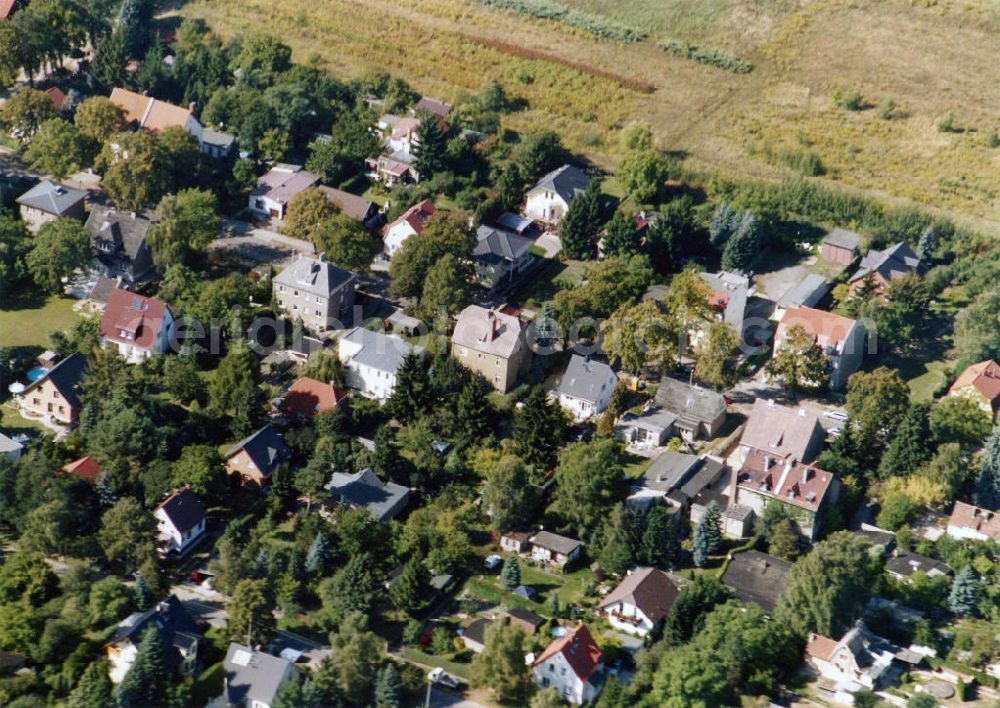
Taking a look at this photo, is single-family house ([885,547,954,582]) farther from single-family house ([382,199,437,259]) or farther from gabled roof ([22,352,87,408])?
gabled roof ([22,352,87,408])

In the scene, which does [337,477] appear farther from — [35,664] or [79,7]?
[79,7]

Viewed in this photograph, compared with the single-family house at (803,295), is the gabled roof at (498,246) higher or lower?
higher

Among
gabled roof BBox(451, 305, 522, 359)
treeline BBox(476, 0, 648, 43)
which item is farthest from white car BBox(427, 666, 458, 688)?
treeline BBox(476, 0, 648, 43)

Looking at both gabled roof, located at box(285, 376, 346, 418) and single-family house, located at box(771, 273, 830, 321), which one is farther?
single-family house, located at box(771, 273, 830, 321)

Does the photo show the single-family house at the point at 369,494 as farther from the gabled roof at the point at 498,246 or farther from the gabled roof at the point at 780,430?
the gabled roof at the point at 498,246

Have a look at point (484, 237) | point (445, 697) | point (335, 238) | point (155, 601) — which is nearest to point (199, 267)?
point (335, 238)

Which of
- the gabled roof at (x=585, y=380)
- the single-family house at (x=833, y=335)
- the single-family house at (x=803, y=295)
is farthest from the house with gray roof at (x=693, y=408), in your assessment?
the single-family house at (x=803, y=295)

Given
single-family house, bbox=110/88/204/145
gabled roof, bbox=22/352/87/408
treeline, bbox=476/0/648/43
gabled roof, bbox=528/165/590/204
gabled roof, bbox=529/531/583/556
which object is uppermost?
treeline, bbox=476/0/648/43

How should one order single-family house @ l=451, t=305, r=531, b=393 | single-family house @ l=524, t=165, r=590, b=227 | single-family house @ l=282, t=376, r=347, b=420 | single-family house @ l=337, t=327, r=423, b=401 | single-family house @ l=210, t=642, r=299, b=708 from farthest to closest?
single-family house @ l=524, t=165, r=590, b=227
single-family house @ l=451, t=305, r=531, b=393
single-family house @ l=337, t=327, r=423, b=401
single-family house @ l=282, t=376, r=347, b=420
single-family house @ l=210, t=642, r=299, b=708
